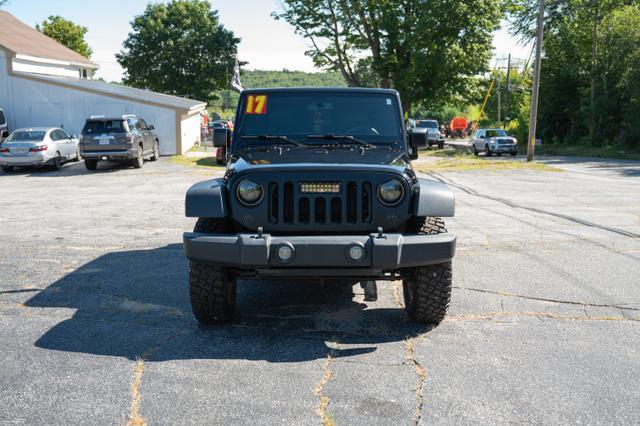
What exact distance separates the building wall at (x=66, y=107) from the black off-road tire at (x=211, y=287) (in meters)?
23.6

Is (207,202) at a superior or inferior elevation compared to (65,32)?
inferior

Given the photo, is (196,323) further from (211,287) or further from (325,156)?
(325,156)

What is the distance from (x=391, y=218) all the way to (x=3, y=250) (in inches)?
218

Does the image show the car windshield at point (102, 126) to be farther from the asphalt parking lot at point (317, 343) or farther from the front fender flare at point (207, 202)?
the front fender flare at point (207, 202)

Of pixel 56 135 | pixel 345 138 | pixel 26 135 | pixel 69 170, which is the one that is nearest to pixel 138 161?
pixel 69 170

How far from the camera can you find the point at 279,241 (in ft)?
13.7

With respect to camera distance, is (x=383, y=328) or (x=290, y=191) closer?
(x=290, y=191)

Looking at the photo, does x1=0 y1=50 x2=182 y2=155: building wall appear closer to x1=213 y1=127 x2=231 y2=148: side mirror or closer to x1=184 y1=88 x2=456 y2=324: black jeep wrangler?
x1=213 y1=127 x2=231 y2=148: side mirror

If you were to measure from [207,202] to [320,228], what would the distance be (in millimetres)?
829

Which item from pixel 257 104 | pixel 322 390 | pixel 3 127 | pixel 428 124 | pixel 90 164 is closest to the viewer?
pixel 322 390

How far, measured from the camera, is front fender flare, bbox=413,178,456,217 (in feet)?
14.8

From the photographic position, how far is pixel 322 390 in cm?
366

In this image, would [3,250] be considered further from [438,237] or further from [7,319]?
[438,237]

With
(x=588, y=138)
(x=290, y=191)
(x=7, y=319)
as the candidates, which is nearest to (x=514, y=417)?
(x=290, y=191)
